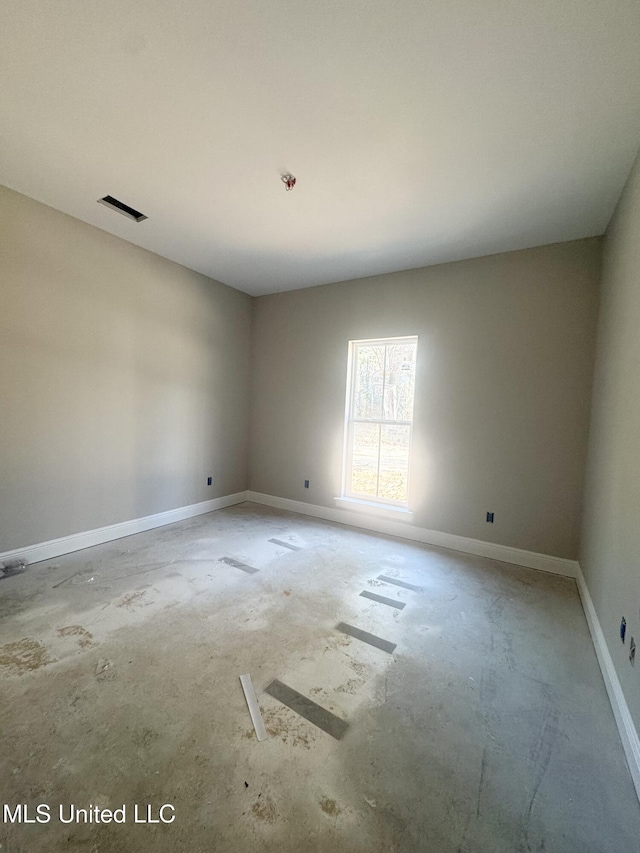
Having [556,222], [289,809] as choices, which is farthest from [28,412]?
[556,222]

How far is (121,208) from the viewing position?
271cm

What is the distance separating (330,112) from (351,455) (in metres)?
3.17

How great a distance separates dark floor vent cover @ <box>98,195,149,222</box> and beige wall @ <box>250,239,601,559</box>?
6.74ft

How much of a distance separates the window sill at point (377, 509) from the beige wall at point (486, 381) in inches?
5.9

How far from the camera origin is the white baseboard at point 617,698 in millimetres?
1281

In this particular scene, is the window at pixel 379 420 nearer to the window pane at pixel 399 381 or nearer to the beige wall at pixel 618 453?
the window pane at pixel 399 381

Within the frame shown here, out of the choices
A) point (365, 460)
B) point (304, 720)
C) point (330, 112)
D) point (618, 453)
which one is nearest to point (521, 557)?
point (618, 453)

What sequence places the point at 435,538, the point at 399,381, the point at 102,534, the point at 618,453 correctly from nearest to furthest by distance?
1. the point at 618,453
2. the point at 102,534
3. the point at 435,538
4. the point at 399,381

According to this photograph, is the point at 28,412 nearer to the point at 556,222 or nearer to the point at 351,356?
the point at 351,356

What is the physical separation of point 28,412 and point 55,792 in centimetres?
254

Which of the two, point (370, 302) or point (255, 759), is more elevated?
point (370, 302)

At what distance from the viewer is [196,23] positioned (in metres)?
1.34

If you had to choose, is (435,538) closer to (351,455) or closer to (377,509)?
(377,509)

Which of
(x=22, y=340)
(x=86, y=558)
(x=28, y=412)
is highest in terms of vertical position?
(x=22, y=340)
